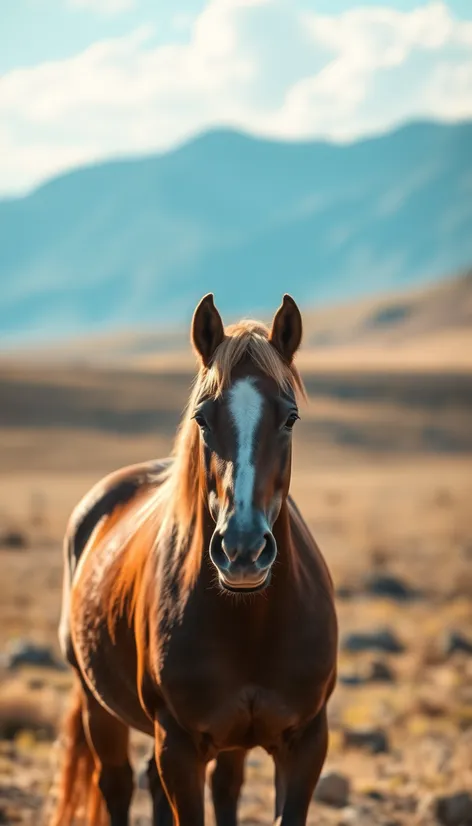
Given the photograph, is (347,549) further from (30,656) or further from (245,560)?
(245,560)

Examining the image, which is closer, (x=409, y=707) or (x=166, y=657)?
(x=166, y=657)

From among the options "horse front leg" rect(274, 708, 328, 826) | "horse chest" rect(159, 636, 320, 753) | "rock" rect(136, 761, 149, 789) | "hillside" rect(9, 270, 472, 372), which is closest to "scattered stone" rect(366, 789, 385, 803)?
"rock" rect(136, 761, 149, 789)

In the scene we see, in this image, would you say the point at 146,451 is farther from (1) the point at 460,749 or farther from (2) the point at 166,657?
(2) the point at 166,657

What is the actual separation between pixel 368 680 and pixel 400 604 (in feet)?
17.0

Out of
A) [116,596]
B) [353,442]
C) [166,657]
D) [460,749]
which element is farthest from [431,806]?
[353,442]

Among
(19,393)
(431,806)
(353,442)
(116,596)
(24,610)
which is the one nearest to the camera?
(116,596)

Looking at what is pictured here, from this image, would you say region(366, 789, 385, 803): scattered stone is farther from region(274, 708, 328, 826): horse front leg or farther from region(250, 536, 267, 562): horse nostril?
region(250, 536, 267, 562): horse nostril

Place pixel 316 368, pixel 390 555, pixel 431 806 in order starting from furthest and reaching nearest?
pixel 316 368
pixel 390 555
pixel 431 806

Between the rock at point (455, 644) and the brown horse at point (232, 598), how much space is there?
9.27 meters

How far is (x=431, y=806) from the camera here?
7410 mm

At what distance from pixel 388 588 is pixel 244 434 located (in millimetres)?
15166

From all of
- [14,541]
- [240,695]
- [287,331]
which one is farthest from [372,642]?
[14,541]

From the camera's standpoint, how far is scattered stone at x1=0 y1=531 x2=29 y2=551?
2364 cm

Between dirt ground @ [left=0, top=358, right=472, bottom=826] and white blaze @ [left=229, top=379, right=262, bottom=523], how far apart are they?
349cm
